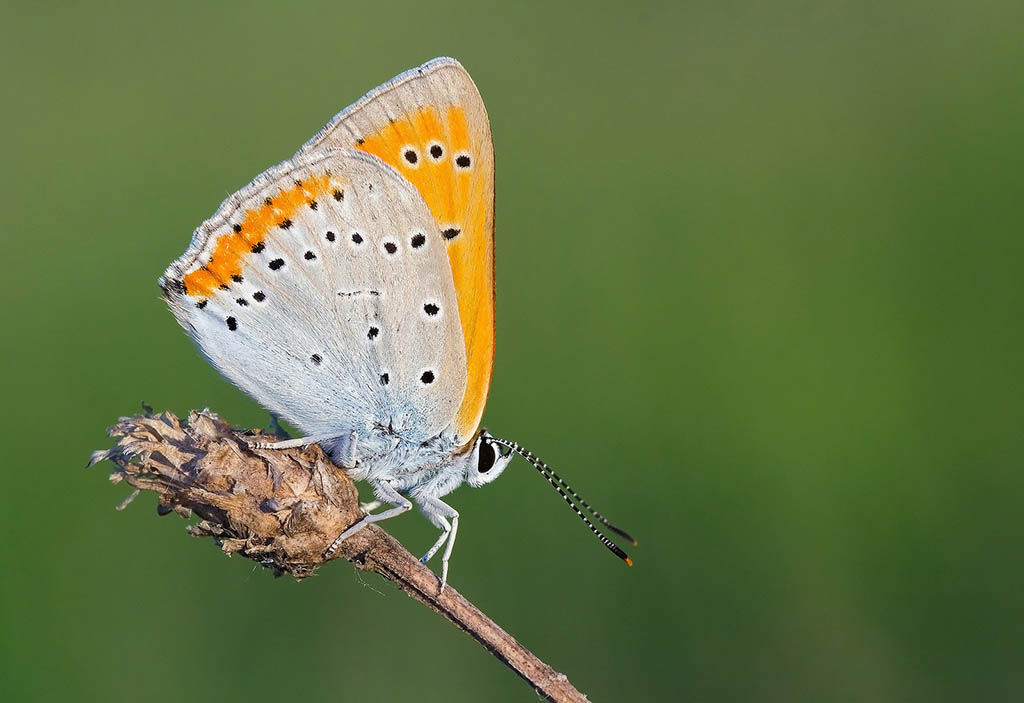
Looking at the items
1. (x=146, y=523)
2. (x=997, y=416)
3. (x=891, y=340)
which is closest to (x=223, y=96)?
(x=146, y=523)

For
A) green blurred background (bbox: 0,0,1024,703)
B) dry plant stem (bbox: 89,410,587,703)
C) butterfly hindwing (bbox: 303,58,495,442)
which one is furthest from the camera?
green blurred background (bbox: 0,0,1024,703)

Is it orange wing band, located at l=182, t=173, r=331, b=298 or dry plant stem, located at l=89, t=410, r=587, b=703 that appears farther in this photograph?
orange wing band, located at l=182, t=173, r=331, b=298

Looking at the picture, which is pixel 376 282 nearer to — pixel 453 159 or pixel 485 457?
pixel 453 159

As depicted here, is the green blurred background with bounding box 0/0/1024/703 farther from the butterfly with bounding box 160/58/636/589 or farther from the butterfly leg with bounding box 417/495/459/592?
the butterfly with bounding box 160/58/636/589

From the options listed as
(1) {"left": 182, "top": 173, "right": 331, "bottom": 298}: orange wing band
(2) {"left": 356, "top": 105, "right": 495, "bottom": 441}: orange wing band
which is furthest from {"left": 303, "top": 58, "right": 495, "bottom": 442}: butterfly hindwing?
(1) {"left": 182, "top": 173, "right": 331, "bottom": 298}: orange wing band

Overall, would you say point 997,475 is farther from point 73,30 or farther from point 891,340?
point 73,30

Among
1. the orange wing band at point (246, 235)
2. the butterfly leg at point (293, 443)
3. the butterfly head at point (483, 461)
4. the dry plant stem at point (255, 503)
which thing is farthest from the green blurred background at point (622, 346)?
the dry plant stem at point (255, 503)
